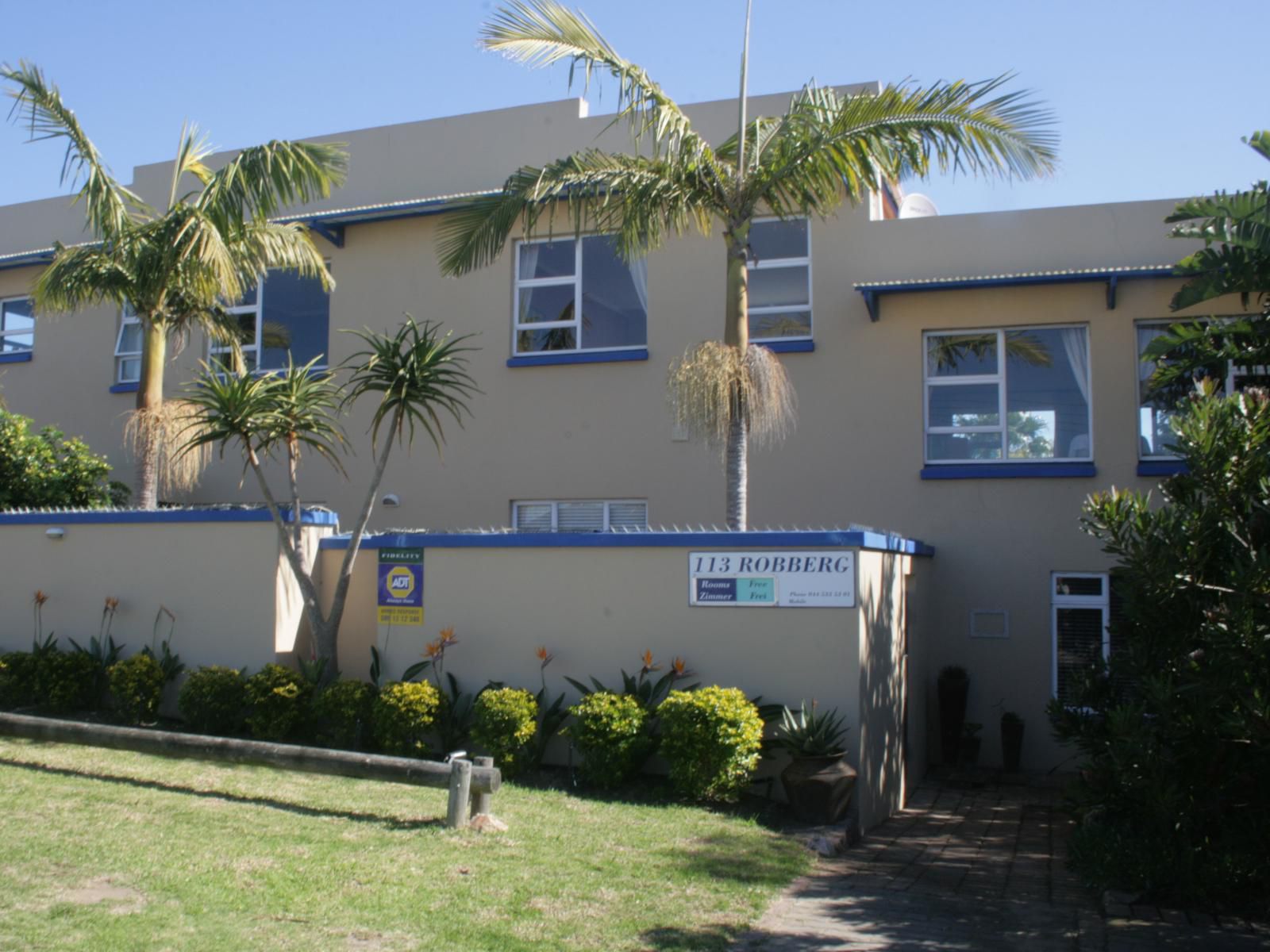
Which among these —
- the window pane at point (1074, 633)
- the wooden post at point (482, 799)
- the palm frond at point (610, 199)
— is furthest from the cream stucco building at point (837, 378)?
the wooden post at point (482, 799)

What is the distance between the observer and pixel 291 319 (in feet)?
53.5

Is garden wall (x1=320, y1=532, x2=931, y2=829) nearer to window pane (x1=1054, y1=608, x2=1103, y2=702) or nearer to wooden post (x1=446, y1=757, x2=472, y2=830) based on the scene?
wooden post (x1=446, y1=757, x2=472, y2=830)

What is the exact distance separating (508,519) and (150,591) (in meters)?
4.51

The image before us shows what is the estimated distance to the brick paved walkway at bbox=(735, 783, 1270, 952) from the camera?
6.39m

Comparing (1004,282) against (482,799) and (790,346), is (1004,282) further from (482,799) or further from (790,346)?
(482,799)

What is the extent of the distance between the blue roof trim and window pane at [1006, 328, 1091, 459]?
62 cm

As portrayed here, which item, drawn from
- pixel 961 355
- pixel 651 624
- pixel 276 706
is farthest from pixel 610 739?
pixel 961 355

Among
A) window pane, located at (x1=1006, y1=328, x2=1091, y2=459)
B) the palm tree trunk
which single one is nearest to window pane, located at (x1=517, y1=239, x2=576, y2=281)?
the palm tree trunk

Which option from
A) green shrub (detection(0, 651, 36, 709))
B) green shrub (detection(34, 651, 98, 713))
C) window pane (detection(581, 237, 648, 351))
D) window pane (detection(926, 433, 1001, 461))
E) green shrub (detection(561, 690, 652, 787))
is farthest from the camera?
window pane (detection(581, 237, 648, 351))

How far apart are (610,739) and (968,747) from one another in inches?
210

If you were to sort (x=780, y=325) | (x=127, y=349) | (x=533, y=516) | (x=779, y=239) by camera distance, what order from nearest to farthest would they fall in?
(x=780, y=325)
(x=779, y=239)
(x=533, y=516)
(x=127, y=349)

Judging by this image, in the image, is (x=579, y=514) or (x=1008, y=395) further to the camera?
(x=579, y=514)

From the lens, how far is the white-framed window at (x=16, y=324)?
18.5 metres

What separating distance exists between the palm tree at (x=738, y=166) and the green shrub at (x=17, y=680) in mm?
6446
